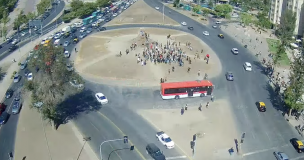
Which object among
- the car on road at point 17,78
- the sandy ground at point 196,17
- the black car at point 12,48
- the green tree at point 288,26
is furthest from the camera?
the sandy ground at point 196,17

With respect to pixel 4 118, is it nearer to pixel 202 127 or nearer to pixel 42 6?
pixel 202 127

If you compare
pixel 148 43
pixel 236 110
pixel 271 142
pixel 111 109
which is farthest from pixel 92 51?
pixel 271 142

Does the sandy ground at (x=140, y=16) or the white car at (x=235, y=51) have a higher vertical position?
the sandy ground at (x=140, y=16)

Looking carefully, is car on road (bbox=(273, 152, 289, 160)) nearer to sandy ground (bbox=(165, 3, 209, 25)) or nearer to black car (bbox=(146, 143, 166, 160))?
black car (bbox=(146, 143, 166, 160))

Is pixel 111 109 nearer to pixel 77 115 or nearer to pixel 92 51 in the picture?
pixel 77 115

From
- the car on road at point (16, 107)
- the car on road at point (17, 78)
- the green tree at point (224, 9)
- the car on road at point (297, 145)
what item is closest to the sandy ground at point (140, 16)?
the green tree at point (224, 9)

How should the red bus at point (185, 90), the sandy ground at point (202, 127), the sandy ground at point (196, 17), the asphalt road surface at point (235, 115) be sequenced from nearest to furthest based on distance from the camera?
the sandy ground at point (202, 127) → the asphalt road surface at point (235, 115) → the red bus at point (185, 90) → the sandy ground at point (196, 17)

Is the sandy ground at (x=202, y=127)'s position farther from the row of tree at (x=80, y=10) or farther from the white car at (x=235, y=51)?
the row of tree at (x=80, y=10)

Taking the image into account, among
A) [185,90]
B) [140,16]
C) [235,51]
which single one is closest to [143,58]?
[185,90]
